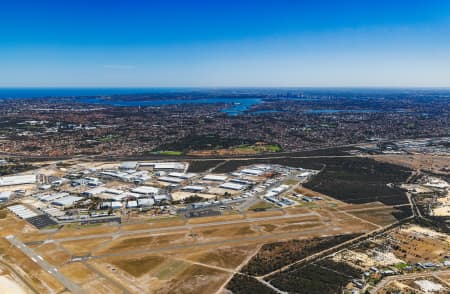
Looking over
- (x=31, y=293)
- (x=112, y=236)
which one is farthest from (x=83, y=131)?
(x=31, y=293)

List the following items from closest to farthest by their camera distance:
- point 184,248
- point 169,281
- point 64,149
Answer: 1. point 169,281
2. point 184,248
3. point 64,149

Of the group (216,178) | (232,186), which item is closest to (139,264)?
(232,186)

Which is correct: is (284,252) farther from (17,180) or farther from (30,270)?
(17,180)

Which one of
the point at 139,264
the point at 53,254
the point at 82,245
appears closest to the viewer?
the point at 139,264

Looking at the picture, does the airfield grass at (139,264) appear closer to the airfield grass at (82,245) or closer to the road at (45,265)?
the airfield grass at (82,245)

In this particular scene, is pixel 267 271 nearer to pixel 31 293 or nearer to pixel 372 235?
pixel 372 235

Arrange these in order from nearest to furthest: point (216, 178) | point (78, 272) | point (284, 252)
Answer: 1. point (78, 272)
2. point (284, 252)
3. point (216, 178)

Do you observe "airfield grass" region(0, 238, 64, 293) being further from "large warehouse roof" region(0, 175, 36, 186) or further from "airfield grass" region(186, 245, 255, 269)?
"large warehouse roof" region(0, 175, 36, 186)

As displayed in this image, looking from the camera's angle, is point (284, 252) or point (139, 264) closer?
point (139, 264)
